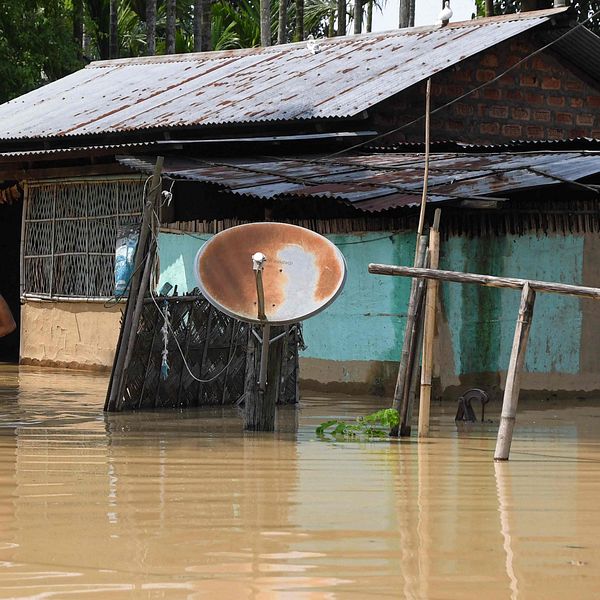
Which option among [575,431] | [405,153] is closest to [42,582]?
[575,431]

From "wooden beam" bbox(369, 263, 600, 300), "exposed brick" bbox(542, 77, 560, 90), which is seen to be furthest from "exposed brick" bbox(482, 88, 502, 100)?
"wooden beam" bbox(369, 263, 600, 300)

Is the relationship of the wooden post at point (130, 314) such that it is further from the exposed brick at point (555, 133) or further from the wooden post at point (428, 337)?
the exposed brick at point (555, 133)

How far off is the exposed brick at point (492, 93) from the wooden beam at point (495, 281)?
26.6ft

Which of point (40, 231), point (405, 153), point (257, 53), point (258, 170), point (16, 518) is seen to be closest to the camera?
point (16, 518)

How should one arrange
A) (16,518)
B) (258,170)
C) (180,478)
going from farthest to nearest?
(258,170) < (180,478) < (16,518)

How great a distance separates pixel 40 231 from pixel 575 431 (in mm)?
8863

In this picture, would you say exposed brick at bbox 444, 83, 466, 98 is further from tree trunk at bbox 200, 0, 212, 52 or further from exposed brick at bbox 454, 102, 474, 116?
tree trunk at bbox 200, 0, 212, 52

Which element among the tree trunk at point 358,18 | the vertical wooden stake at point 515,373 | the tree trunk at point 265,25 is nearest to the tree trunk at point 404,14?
the tree trunk at point 358,18

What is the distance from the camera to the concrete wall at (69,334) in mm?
15859

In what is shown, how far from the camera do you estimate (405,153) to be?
48.6ft

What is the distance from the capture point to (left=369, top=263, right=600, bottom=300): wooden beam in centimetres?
803

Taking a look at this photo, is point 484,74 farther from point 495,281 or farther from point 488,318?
point 495,281

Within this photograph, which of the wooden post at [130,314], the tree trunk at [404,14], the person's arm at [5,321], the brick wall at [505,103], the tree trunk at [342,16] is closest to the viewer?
the person's arm at [5,321]

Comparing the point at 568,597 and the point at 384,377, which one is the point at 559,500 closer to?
the point at 568,597
